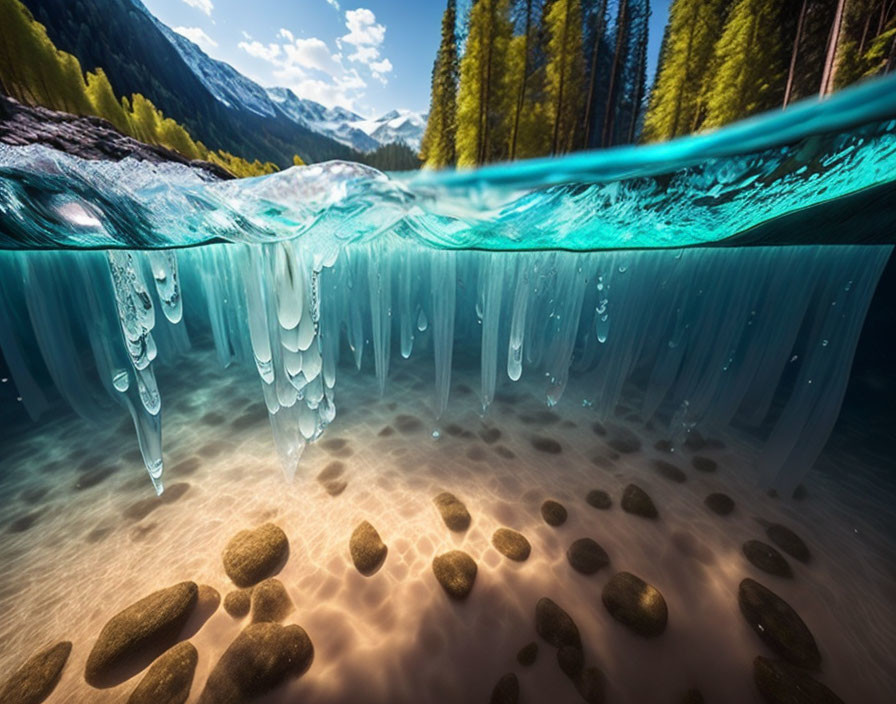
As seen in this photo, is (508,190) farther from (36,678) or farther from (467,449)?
(36,678)

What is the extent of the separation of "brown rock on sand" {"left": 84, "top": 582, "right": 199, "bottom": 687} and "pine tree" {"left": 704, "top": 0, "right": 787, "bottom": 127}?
21.2 m

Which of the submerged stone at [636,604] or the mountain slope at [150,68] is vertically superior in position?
the mountain slope at [150,68]

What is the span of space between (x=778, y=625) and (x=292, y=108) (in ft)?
354

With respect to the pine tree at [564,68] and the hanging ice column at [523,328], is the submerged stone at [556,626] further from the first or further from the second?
the pine tree at [564,68]

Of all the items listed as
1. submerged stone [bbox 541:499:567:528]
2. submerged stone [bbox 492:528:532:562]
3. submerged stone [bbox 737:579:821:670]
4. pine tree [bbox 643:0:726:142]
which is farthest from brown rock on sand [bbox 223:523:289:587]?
pine tree [bbox 643:0:726:142]

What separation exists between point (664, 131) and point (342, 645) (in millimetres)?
21523

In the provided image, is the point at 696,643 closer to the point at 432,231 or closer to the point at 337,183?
the point at 337,183

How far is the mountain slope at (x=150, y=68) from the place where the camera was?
28.4 metres

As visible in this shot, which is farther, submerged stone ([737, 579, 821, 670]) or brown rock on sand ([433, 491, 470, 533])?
brown rock on sand ([433, 491, 470, 533])

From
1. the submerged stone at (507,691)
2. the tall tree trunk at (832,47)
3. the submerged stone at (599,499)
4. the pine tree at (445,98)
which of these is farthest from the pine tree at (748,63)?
the submerged stone at (507,691)

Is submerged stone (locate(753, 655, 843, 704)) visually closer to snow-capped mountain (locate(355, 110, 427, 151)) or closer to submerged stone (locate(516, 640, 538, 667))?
submerged stone (locate(516, 640, 538, 667))

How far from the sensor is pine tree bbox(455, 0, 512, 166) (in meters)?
13.9

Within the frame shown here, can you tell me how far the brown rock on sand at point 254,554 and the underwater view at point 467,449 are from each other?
0.09 ft

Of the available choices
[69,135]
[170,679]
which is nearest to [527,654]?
[170,679]
